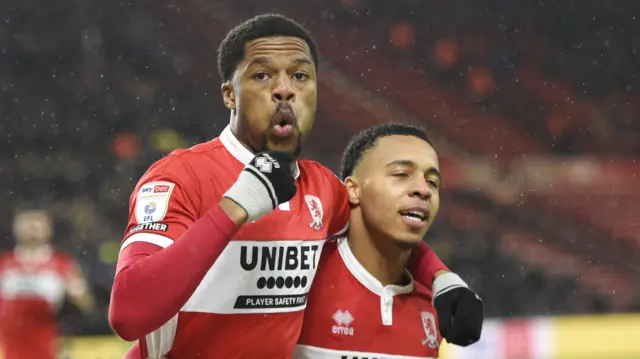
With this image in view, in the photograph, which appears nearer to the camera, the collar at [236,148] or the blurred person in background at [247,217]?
the blurred person in background at [247,217]

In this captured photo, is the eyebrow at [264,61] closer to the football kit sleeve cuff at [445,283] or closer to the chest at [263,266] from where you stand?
the chest at [263,266]

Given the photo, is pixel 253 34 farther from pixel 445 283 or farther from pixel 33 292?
pixel 33 292

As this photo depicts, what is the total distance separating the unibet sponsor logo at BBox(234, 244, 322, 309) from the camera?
114 inches

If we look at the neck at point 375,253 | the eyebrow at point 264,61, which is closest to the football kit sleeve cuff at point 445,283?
the neck at point 375,253

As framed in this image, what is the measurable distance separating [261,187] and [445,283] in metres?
0.98

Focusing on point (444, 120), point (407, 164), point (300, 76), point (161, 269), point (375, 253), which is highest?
point (444, 120)

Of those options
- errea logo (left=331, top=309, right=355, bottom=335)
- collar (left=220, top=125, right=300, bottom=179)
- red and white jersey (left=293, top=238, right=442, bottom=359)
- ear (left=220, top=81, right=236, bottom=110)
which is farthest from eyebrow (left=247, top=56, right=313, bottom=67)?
errea logo (left=331, top=309, right=355, bottom=335)

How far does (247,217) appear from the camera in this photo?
99.6 inches

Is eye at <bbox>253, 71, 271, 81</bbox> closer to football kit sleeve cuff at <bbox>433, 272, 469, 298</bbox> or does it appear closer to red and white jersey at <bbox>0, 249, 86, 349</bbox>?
football kit sleeve cuff at <bbox>433, 272, 469, 298</bbox>

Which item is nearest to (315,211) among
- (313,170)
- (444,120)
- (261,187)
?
(313,170)

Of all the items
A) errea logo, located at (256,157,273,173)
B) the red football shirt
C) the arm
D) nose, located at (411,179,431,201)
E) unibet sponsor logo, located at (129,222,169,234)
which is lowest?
the arm

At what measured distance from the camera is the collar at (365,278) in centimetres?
342

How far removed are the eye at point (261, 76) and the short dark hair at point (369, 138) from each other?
67cm

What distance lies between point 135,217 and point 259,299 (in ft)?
1.53
